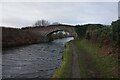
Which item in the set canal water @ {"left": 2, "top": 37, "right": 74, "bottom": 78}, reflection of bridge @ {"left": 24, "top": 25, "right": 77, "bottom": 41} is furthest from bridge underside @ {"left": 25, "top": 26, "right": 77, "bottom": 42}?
canal water @ {"left": 2, "top": 37, "right": 74, "bottom": 78}

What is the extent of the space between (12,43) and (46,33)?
39783mm

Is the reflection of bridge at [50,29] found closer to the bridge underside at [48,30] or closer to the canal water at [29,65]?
the bridge underside at [48,30]

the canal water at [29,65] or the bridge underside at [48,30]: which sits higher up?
the bridge underside at [48,30]

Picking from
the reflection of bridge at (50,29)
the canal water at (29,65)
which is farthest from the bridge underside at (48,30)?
the canal water at (29,65)

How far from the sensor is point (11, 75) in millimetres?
17562

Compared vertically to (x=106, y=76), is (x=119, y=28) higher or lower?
higher

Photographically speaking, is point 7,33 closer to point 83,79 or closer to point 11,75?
point 11,75

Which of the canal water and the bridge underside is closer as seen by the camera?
the canal water

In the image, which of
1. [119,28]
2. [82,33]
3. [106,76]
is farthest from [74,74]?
[82,33]

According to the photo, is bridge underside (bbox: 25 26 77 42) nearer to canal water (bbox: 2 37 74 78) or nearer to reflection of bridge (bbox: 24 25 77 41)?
reflection of bridge (bbox: 24 25 77 41)

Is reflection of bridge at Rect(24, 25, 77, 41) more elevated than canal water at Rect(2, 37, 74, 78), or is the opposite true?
reflection of bridge at Rect(24, 25, 77, 41)

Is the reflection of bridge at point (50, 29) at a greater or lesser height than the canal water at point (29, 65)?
greater

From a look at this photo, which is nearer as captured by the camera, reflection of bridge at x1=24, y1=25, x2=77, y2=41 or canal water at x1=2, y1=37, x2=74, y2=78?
canal water at x1=2, y1=37, x2=74, y2=78

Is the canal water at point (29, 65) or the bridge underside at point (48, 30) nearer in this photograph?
the canal water at point (29, 65)
